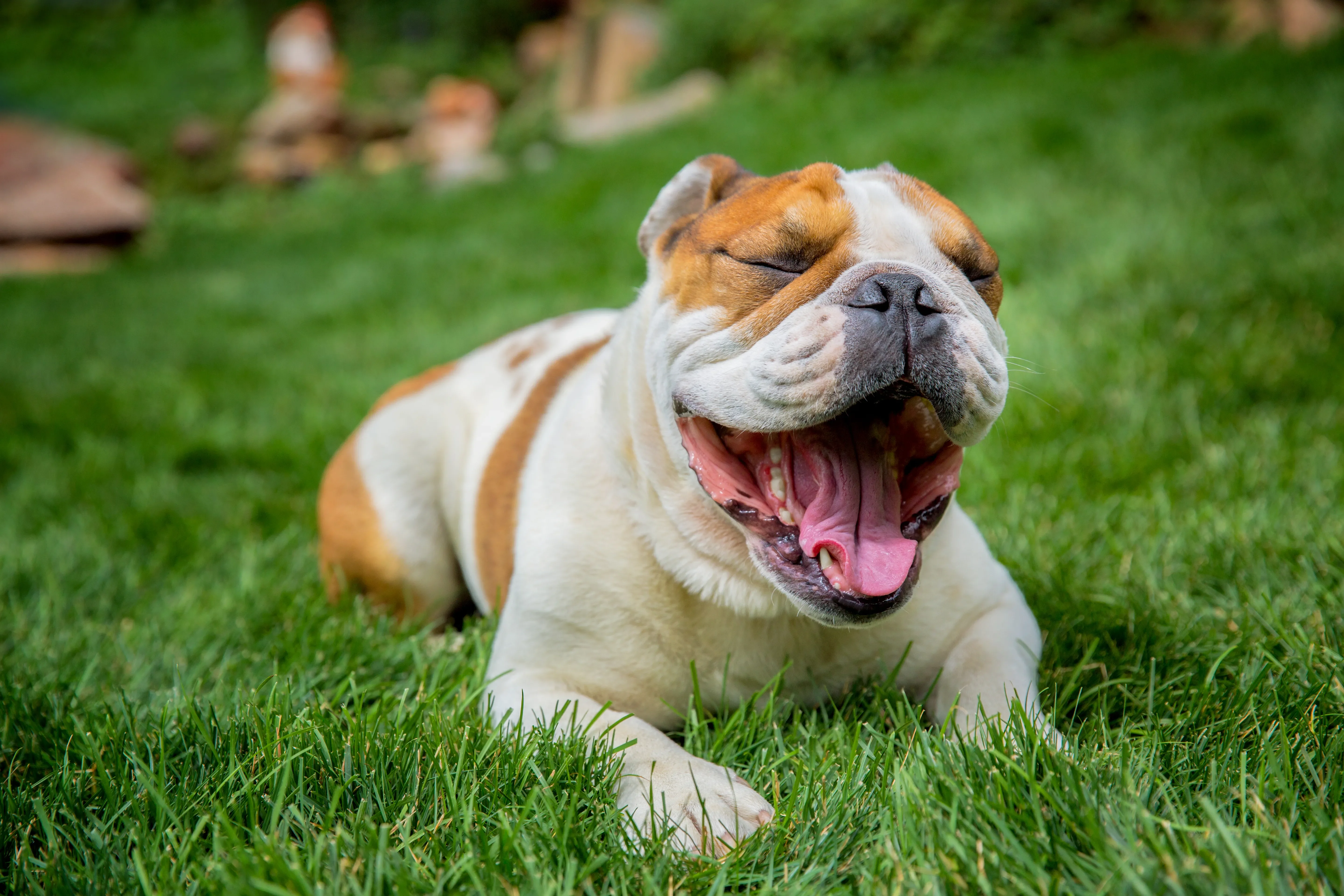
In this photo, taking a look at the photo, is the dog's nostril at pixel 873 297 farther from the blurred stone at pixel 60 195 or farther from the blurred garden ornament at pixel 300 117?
the blurred garden ornament at pixel 300 117

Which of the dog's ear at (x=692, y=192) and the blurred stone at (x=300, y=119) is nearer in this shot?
the dog's ear at (x=692, y=192)

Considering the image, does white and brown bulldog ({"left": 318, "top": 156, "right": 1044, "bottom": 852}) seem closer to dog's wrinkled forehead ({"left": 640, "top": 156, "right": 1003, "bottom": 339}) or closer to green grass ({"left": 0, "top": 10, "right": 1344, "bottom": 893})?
dog's wrinkled forehead ({"left": 640, "top": 156, "right": 1003, "bottom": 339})

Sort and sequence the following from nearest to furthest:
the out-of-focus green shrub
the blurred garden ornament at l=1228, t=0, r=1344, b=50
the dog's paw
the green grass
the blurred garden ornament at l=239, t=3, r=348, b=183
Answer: the green grass → the dog's paw → the blurred garden ornament at l=1228, t=0, r=1344, b=50 → the out-of-focus green shrub → the blurred garden ornament at l=239, t=3, r=348, b=183

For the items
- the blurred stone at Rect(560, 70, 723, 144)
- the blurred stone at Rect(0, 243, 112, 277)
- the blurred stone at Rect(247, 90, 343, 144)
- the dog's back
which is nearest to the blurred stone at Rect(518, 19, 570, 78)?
the blurred stone at Rect(247, 90, 343, 144)

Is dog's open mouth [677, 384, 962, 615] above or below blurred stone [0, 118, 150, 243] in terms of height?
above

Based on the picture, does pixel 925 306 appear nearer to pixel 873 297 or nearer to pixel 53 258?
A: pixel 873 297

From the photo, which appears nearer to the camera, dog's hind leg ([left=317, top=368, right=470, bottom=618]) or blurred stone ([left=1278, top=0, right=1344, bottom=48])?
dog's hind leg ([left=317, top=368, right=470, bottom=618])

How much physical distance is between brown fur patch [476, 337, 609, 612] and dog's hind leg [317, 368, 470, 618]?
1.05 ft

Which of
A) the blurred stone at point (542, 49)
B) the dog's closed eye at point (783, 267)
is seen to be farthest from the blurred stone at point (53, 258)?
the dog's closed eye at point (783, 267)

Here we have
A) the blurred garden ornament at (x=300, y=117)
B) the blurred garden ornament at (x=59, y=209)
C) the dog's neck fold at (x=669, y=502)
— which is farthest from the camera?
the blurred garden ornament at (x=300, y=117)

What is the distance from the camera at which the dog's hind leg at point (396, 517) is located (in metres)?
3.18

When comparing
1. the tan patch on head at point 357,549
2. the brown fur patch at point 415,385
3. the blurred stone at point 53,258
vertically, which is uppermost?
the brown fur patch at point 415,385

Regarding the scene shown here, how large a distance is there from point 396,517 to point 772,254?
1.61 meters

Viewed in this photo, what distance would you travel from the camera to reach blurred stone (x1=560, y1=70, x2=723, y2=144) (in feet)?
39.5
